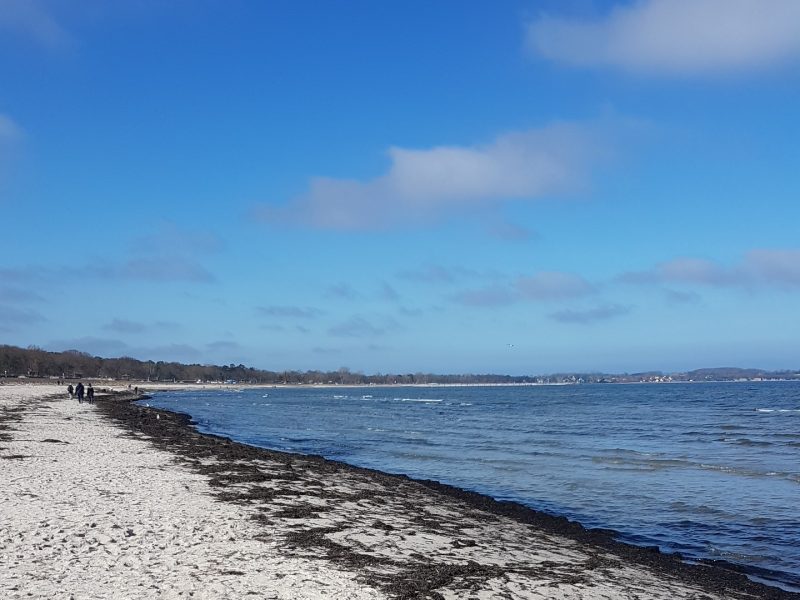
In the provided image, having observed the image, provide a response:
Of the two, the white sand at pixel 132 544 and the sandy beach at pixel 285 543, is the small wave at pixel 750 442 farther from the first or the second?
the white sand at pixel 132 544

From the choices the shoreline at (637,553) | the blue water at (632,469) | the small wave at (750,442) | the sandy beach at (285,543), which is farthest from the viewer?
the small wave at (750,442)

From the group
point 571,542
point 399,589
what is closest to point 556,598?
point 399,589

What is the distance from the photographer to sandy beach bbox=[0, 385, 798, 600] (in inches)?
362

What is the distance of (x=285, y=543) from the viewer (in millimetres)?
11617

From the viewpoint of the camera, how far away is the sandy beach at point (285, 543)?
9.20 m

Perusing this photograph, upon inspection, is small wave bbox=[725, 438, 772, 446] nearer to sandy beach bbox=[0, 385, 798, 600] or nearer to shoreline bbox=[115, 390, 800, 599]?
shoreline bbox=[115, 390, 800, 599]

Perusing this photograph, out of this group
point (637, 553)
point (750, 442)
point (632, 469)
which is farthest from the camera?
point (750, 442)

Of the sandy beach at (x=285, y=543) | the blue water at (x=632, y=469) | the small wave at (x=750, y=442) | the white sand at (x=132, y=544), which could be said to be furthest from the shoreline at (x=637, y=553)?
the small wave at (x=750, y=442)

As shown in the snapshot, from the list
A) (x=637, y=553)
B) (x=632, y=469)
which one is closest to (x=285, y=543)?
(x=637, y=553)

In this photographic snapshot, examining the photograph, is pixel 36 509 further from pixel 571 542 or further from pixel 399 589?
pixel 571 542

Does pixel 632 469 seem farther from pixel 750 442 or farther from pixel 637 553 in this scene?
pixel 750 442

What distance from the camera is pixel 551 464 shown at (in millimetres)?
28953

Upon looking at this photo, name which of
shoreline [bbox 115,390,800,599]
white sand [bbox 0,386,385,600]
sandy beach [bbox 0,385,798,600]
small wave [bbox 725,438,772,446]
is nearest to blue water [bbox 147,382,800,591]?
small wave [bbox 725,438,772,446]

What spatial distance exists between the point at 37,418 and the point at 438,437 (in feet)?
78.2
